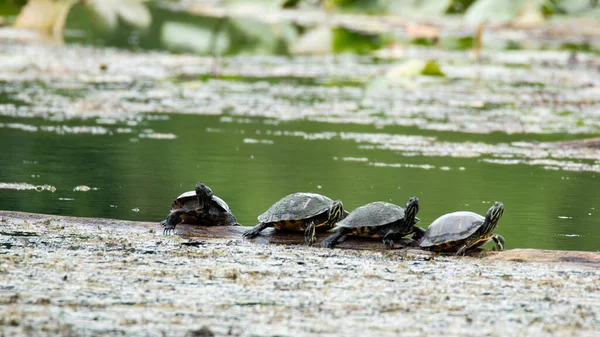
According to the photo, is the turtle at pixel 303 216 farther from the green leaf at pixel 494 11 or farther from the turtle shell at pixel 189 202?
the green leaf at pixel 494 11

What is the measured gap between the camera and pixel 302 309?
4.83 metres

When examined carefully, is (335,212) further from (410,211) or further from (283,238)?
(410,211)

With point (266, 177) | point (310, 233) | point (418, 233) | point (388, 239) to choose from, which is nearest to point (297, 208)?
point (310, 233)

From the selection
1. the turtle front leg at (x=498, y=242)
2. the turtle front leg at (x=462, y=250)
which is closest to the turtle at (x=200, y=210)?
the turtle front leg at (x=462, y=250)

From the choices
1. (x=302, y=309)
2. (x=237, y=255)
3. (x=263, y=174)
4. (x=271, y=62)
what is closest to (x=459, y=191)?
(x=263, y=174)

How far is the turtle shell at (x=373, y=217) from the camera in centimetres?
642

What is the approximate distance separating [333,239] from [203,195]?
3.02 feet

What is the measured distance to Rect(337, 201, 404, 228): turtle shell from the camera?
21.1 feet

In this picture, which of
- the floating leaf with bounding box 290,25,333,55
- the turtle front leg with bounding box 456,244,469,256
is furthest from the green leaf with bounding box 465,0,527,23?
the turtle front leg with bounding box 456,244,469,256

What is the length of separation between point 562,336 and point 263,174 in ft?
19.7

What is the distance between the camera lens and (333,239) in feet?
21.3

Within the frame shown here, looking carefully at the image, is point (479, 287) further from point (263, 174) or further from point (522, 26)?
point (522, 26)

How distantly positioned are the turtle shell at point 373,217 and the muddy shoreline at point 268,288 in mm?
194

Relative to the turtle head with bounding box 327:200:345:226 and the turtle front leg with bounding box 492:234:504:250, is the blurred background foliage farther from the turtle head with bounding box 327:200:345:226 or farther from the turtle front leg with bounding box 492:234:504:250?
the turtle front leg with bounding box 492:234:504:250
